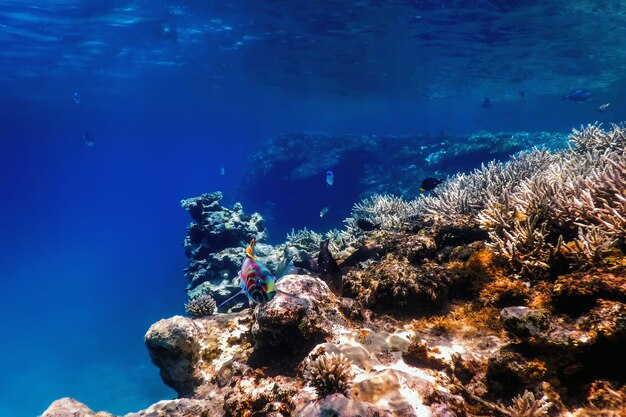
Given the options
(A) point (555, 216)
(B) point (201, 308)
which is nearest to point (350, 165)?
(B) point (201, 308)

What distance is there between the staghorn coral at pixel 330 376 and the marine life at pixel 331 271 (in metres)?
1.60

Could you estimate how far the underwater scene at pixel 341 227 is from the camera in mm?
2865

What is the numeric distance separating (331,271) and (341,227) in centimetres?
1693

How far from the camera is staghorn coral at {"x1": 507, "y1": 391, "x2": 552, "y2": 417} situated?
7.57ft

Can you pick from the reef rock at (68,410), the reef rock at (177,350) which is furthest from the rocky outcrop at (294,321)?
the reef rock at (68,410)

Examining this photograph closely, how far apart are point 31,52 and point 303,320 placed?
33213 mm

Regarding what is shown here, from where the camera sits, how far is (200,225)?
1168 centimetres

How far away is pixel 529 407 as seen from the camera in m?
2.36

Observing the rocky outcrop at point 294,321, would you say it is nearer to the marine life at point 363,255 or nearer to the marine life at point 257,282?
the marine life at point 257,282

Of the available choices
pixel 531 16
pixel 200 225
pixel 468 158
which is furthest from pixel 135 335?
pixel 531 16

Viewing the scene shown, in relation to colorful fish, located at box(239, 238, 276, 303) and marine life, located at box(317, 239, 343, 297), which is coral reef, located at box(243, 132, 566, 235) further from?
colorful fish, located at box(239, 238, 276, 303)

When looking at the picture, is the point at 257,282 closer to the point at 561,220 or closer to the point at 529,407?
the point at 529,407

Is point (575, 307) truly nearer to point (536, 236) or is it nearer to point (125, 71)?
point (536, 236)

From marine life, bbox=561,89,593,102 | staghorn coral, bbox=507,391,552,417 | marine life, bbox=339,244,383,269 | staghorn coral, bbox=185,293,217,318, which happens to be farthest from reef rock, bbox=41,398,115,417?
marine life, bbox=561,89,593,102
